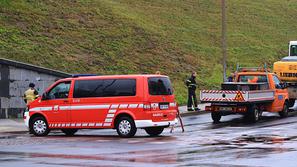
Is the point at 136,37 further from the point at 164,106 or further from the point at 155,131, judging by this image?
the point at 164,106

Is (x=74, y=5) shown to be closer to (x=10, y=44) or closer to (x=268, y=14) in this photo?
(x=10, y=44)

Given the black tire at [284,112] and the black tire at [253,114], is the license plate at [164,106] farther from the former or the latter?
the black tire at [284,112]

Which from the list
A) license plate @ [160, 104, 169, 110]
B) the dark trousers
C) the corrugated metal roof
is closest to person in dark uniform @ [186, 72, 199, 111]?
the dark trousers

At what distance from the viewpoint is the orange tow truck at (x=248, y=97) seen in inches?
1061

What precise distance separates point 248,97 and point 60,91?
24.8 ft

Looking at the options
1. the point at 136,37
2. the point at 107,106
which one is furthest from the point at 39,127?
the point at 136,37

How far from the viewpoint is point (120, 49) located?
42406 millimetres

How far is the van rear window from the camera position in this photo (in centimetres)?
2167

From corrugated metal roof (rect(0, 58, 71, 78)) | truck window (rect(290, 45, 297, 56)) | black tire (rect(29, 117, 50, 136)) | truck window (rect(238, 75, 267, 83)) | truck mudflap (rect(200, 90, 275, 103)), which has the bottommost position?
black tire (rect(29, 117, 50, 136))

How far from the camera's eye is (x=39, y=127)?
23.1 m

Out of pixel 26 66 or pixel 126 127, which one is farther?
pixel 26 66

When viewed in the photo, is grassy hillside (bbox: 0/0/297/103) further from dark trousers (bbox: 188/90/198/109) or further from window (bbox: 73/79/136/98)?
window (bbox: 73/79/136/98)

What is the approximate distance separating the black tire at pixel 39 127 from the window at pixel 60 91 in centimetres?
81

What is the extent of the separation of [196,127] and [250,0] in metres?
46.0
